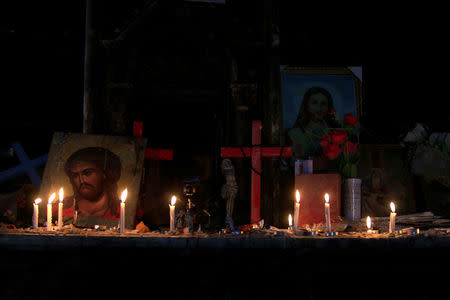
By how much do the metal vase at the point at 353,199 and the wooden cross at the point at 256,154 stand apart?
941 mm

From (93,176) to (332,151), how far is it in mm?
2855

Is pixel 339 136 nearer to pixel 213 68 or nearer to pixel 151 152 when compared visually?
pixel 213 68

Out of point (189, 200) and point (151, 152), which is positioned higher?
point (151, 152)

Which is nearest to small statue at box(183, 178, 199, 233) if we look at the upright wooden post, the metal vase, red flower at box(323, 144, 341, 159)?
red flower at box(323, 144, 341, 159)

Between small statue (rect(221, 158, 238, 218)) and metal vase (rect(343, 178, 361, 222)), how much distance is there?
1.38m

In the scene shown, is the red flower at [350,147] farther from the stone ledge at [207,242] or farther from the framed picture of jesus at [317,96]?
the stone ledge at [207,242]

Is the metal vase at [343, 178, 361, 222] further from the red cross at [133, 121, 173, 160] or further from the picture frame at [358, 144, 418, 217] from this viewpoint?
the red cross at [133, 121, 173, 160]

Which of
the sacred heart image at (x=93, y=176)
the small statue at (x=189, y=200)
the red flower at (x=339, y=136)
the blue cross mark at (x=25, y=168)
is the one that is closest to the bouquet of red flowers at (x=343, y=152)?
the red flower at (x=339, y=136)

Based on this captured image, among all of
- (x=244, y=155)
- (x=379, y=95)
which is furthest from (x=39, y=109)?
(x=379, y=95)

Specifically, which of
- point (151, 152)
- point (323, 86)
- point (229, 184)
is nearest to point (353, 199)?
point (229, 184)

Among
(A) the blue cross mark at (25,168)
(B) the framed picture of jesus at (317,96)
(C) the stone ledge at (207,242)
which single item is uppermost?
(B) the framed picture of jesus at (317,96)

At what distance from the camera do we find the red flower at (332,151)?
3770mm

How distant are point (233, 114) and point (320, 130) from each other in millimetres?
1340

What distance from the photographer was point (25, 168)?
4.98 m
